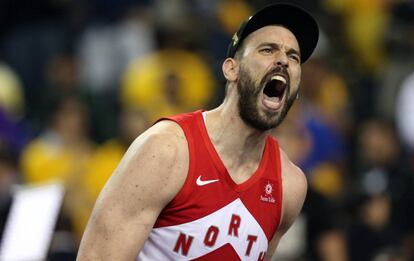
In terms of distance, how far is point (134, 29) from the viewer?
12.9 meters

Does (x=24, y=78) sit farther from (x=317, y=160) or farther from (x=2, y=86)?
(x=317, y=160)

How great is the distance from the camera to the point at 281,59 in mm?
5254

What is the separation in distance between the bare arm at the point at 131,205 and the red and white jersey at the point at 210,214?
13 cm

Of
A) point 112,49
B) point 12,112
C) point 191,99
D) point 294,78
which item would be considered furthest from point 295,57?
point 112,49

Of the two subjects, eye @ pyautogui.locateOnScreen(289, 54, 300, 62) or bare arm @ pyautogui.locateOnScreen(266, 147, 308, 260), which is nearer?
eye @ pyautogui.locateOnScreen(289, 54, 300, 62)

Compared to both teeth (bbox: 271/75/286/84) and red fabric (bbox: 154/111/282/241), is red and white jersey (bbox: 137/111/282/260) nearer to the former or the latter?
red fabric (bbox: 154/111/282/241)

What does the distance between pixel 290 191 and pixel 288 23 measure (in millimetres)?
802

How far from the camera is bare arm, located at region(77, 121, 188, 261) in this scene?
5.03 metres

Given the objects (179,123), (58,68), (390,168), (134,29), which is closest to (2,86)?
(58,68)

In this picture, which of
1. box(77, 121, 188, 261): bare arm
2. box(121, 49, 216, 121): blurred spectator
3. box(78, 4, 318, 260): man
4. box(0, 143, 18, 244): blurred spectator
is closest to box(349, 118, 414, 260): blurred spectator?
box(121, 49, 216, 121): blurred spectator

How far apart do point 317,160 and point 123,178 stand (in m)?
5.52

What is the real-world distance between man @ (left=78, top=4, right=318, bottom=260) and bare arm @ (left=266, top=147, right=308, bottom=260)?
0.01 m

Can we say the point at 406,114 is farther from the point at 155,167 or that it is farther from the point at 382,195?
the point at 155,167

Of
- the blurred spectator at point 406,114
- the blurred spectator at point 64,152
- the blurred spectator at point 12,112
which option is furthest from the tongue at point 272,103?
the blurred spectator at point 406,114
